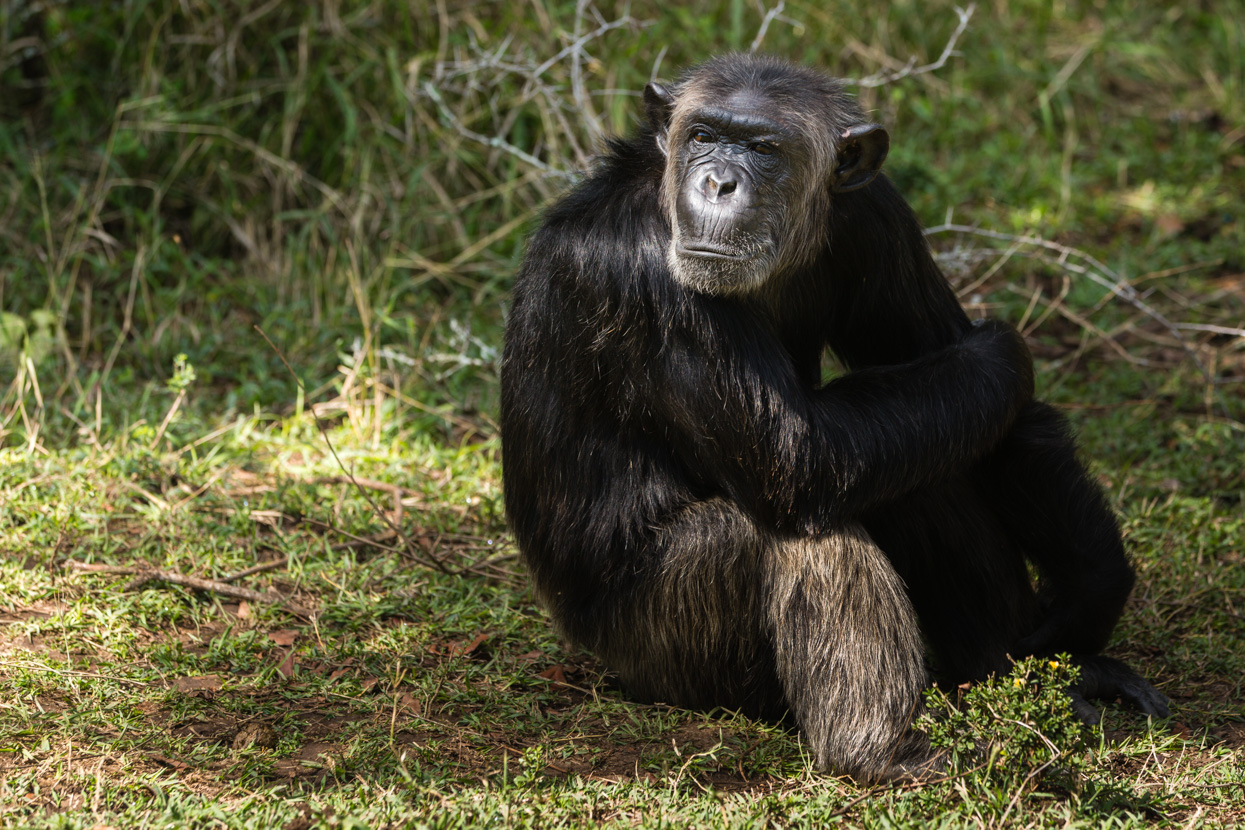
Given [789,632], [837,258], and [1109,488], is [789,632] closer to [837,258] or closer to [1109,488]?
[837,258]

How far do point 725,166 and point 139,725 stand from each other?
2.48 metres

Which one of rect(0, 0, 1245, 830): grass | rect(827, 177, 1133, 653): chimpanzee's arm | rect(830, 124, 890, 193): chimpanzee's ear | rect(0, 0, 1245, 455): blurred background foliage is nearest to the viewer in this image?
rect(0, 0, 1245, 830): grass

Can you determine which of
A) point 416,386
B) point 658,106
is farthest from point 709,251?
point 416,386

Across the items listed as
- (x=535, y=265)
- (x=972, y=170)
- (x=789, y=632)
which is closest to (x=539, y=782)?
(x=789, y=632)

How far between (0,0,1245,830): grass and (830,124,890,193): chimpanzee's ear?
1683 millimetres

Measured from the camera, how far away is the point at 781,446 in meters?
3.72

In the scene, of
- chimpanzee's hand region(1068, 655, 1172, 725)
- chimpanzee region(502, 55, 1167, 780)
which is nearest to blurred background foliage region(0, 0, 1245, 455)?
chimpanzee region(502, 55, 1167, 780)

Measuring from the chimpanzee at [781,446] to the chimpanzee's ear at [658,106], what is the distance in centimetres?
1

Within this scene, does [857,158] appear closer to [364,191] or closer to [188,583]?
[188,583]

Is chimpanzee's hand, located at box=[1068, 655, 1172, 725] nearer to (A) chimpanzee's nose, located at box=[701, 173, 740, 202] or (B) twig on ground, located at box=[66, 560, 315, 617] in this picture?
(A) chimpanzee's nose, located at box=[701, 173, 740, 202]

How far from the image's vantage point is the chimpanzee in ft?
12.3

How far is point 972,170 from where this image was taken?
8688 mm

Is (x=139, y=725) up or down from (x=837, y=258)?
down

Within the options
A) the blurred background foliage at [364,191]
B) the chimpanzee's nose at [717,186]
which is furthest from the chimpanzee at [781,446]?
the blurred background foliage at [364,191]
